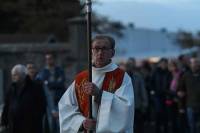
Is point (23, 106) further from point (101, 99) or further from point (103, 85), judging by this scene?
point (101, 99)

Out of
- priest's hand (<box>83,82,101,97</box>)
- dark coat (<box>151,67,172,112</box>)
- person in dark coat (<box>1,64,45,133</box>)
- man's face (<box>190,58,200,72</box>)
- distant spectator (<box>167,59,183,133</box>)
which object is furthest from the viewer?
dark coat (<box>151,67,172,112</box>)

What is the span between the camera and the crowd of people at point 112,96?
7121 mm

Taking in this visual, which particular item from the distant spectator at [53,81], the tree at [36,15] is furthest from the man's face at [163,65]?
the tree at [36,15]

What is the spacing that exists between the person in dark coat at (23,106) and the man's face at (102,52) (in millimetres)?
3810

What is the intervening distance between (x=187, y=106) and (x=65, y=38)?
90.6 ft

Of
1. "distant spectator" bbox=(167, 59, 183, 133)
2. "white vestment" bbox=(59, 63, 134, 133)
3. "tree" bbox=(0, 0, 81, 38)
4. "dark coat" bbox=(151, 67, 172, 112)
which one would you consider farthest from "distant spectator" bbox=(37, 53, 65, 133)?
"tree" bbox=(0, 0, 81, 38)

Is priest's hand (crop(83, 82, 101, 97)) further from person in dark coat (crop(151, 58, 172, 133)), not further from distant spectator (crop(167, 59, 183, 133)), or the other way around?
person in dark coat (crop(151, 58, 172, 133))

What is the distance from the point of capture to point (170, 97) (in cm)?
1647

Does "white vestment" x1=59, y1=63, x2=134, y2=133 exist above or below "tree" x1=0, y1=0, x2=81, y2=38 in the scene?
above

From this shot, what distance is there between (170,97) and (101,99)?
9625mm

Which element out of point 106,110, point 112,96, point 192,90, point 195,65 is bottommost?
point 192,90

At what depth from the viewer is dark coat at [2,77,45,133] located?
422 inches

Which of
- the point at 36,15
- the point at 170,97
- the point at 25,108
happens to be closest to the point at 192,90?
the point at 170,97

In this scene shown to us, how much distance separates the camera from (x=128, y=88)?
7156 mm
